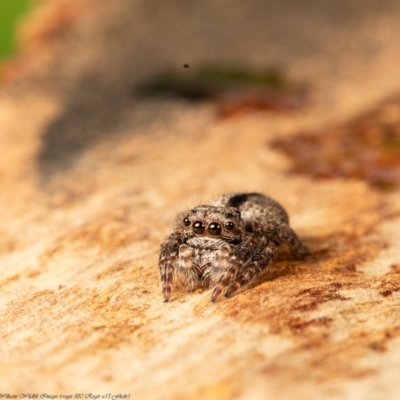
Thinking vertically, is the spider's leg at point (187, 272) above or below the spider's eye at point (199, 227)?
below

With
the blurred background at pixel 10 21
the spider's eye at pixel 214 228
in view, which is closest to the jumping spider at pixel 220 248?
the spider's eye at pixel 214 228

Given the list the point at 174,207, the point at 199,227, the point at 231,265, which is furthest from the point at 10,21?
the point at 231,265

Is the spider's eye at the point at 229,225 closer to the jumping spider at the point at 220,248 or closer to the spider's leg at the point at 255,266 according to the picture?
the jumping spider at the point at 220,248

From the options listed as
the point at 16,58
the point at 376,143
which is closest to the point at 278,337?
the point at 376,143

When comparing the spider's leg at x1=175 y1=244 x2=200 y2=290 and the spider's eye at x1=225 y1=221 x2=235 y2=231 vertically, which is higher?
the spider's eye at x1=225 y1=221 x2=235 y2=231

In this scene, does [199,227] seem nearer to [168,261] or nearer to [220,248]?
[220,248]

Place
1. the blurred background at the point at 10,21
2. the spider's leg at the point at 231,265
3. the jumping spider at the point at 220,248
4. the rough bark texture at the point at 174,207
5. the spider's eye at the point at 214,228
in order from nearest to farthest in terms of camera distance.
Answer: the rough bark texture at the point at 174,207 → the spider's leg at the point at 231,265 → the jumping spider at the point at 220,248 → the spider's eye at the point at 214,228 → the blurred background at the point at 10,21

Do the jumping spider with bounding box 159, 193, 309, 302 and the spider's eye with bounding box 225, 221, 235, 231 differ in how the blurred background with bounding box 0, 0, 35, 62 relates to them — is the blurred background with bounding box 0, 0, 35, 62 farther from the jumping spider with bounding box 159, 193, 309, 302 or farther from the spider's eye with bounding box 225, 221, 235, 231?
the spider's eye with bounding box 225, 221, 235, 231

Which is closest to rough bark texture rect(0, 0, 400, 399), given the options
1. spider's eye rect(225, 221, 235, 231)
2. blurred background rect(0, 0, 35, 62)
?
blurred background rect(0, 0, 35, 62)
